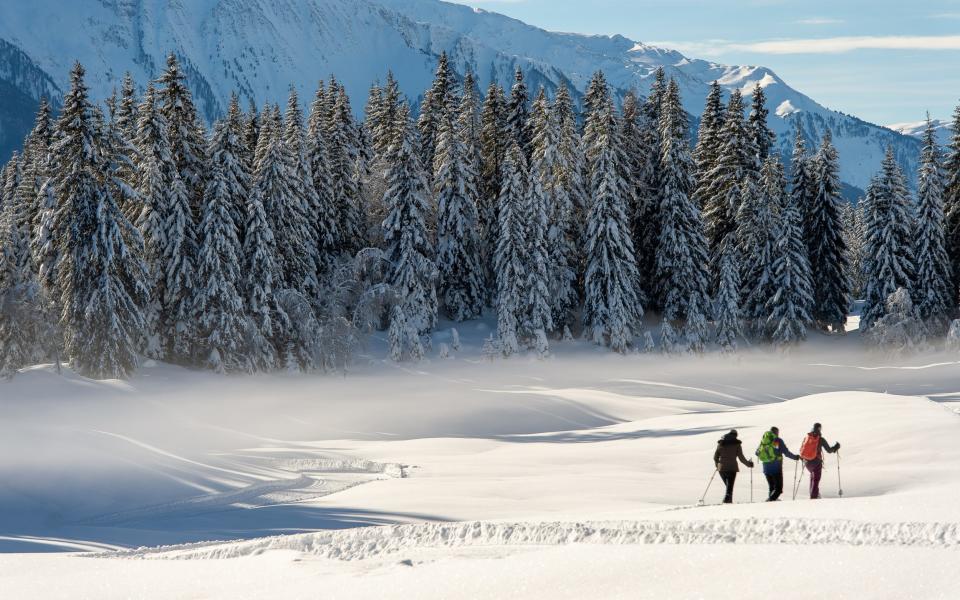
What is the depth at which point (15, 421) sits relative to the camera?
28.0 meters

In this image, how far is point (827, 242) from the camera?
2311 inches

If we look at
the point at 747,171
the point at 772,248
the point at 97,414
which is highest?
the point at 747,171

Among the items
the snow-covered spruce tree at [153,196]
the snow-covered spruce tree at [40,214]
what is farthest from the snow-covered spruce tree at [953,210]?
the snow-covered spruce tree at [40,214]

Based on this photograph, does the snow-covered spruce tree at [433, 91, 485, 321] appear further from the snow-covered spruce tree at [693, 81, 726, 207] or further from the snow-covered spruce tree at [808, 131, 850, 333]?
the snow-covered spruce tree at [808, 131, 850, 333]

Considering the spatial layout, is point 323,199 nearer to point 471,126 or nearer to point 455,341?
point 471,126

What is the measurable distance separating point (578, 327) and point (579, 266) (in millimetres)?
4187

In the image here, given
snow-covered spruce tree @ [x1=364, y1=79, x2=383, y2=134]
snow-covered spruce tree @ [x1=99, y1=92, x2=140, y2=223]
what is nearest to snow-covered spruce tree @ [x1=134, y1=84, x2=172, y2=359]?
snow-covered spruce tree @ [x1=99, y1=92, x2=140, y2=223]

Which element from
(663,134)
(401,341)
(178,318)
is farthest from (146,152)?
(663,134)

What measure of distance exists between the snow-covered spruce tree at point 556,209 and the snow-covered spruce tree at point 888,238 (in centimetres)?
1808

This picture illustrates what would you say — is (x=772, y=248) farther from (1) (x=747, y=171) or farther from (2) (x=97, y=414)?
(2) (x=97, y=414)

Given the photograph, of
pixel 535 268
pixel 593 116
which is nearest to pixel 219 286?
pixel 535 268

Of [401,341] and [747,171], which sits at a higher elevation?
[747,171]

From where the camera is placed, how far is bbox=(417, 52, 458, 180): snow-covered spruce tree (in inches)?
2469

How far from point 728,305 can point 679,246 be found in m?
4.53
